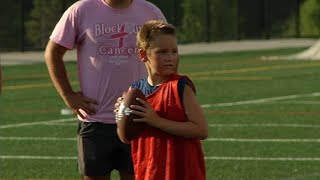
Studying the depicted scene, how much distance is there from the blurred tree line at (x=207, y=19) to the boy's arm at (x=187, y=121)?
117ft

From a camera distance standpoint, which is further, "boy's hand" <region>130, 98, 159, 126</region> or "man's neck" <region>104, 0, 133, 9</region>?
"man's neck" <region>104, 0, 133, 9</region>

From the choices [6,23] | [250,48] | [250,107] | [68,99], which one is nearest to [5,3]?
[6,23]

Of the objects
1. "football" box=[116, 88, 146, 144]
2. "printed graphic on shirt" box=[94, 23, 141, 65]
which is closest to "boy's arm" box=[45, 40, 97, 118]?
"printed graphic on shirt" box=[94, 23, 141, 65]

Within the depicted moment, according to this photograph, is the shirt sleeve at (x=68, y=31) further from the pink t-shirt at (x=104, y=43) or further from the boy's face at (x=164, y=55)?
the boy's face at (x=164, y=55)

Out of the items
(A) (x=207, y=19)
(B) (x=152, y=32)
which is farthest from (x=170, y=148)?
(A) (x=207, y=19)

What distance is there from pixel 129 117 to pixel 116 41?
1.60 meters

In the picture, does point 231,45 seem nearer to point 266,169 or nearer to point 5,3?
point 5,3

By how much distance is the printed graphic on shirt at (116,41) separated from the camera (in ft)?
26.1

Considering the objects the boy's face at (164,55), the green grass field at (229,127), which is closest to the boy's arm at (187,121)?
the boy's face at (164,55)

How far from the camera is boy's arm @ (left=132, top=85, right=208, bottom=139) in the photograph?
6359 mm

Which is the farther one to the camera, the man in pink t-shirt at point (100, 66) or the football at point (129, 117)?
the man in pink t-shirt at point (100, 66)

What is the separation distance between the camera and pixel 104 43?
315 inches

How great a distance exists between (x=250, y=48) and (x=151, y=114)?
39.0 m

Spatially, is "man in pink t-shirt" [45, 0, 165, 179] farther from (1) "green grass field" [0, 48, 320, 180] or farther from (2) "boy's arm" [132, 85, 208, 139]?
(1) "green grass field" [0, 48, 320, 180]
